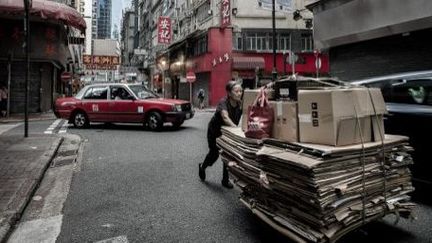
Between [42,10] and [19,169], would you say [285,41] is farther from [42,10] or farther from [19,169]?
[19,169]

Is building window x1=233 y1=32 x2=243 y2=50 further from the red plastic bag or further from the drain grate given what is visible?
the red plastic bag

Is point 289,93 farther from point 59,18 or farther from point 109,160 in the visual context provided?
point 59,18

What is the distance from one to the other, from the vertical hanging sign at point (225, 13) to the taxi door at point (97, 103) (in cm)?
1867

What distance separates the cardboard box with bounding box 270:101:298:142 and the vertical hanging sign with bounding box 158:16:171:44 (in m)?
39.2

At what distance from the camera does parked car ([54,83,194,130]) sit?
14.2 m

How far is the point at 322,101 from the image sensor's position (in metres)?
3.81

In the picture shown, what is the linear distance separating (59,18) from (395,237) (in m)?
19.6

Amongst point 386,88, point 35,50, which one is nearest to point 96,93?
point 35,50

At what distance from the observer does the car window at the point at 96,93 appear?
15.3 metres

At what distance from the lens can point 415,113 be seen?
5.41 metres

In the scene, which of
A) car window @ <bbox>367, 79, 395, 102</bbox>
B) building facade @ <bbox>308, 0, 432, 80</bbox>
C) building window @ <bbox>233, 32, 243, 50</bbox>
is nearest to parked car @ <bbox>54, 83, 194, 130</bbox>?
building facade @ <bbox>308, 0, 432, 80</bbox>

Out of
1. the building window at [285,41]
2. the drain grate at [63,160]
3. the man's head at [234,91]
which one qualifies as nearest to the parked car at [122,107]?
the drain grate at [63,160]

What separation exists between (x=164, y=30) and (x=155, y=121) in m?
30.1

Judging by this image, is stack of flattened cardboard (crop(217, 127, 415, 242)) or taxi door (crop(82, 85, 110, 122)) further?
taxi door (crop(82, 85, 110, 122))
